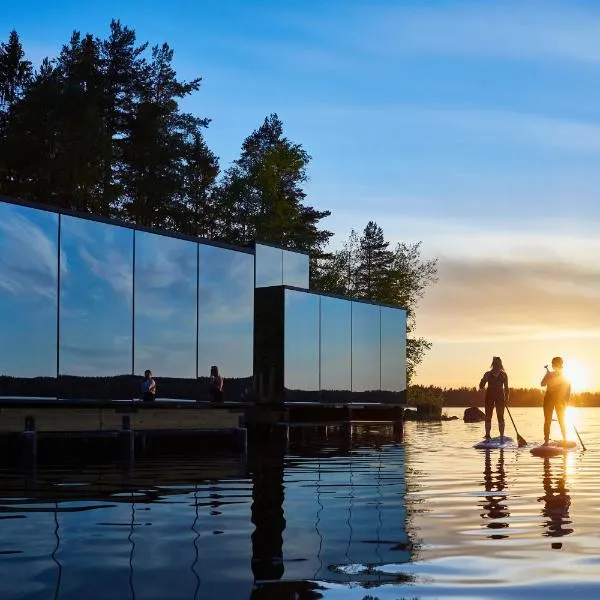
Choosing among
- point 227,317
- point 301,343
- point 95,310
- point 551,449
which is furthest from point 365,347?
point 551,449

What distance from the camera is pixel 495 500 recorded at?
481 inches

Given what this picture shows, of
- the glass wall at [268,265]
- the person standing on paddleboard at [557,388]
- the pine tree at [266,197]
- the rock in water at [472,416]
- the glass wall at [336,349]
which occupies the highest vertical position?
the pine tree at [266,197]

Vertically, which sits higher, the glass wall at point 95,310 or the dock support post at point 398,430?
the glass wall at point 95,310

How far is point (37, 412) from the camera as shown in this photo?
23.0 meters

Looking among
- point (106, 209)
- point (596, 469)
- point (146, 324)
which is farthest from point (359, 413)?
point (106, 209)

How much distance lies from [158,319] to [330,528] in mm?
20650

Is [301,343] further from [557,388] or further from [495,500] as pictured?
[495,500]

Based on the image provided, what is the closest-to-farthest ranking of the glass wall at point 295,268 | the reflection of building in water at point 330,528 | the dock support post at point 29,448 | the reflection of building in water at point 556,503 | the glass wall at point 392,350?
the reflection of building in water at point 330,528, the reflection of building in water at point 556,503, the dock support post at point 29,448, the glass wall at point 295,268, the glass wall at point 392,350

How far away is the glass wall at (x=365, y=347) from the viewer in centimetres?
4066

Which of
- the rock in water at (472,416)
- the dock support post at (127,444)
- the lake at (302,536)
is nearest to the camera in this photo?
the lake at (302,536)

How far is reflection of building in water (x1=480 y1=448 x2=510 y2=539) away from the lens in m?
9.70

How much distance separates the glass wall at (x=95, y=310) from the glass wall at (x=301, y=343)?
8931 mm

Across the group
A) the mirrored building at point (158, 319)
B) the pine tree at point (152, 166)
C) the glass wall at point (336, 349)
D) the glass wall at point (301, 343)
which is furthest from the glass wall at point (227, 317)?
the pine tree at point (152, 166)

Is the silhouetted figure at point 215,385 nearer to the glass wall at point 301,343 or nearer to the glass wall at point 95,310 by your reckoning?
the glass wall at point 95,310
